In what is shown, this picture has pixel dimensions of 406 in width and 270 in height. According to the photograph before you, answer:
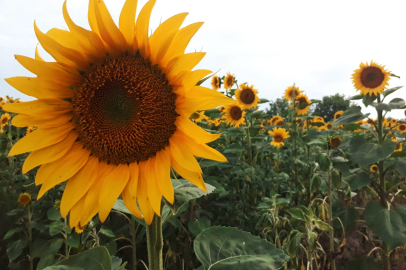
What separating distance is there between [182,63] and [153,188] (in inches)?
16.4

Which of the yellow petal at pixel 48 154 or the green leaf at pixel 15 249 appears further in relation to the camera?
the green leaf at pixel 15 249

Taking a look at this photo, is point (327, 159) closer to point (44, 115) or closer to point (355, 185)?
point (355, 185)

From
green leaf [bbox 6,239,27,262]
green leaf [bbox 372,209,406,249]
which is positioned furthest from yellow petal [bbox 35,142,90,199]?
green leaf [bbox 372,209,406,249]

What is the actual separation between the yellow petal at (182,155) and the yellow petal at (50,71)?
1.41 ft

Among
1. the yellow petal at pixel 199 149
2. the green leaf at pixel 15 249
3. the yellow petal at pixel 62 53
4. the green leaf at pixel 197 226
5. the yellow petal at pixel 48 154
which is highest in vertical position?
the yellow petal at pixel 62 53

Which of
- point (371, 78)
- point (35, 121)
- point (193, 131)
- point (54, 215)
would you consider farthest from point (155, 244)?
point (371, 78)

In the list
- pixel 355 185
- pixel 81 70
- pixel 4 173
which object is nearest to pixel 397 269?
pixel 355 185

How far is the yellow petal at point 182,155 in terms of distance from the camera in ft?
3.00

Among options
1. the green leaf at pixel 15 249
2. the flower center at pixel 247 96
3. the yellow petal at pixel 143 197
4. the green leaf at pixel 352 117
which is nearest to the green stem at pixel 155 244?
the yellow petal at pixel 143 197

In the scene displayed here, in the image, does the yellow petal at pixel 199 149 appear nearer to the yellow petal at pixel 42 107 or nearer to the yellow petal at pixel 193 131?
the yellow petal at pixel 193 131

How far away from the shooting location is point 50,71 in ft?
3.30

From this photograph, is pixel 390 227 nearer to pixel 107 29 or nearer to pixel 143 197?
pixel 143 197

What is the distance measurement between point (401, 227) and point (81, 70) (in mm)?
2451

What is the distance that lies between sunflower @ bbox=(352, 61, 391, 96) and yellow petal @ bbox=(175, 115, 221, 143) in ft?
8.71
